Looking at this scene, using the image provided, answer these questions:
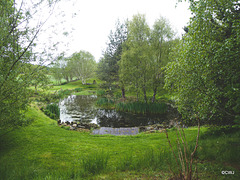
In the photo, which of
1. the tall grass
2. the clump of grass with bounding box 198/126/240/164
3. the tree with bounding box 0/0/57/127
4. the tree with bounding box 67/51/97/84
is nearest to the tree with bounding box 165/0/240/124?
the clump of grass with bounding box 198/126/240/164

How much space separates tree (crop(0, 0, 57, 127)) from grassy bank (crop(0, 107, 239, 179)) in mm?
1317

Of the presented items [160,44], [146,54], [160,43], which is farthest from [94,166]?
[160,43]

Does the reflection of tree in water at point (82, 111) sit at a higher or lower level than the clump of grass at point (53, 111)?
lower

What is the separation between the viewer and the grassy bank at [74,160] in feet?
13.0

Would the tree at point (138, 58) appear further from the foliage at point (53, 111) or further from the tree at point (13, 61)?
the tree at point (13, 61)

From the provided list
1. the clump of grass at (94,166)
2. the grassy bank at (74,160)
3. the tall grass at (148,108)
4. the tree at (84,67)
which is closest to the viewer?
the grassy bank at (74,160)

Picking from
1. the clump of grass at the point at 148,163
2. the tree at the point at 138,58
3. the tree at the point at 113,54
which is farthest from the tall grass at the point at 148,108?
the clump of grass at the point at 148,163

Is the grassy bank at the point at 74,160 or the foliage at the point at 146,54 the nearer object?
the grassy bank at the point at 74,160

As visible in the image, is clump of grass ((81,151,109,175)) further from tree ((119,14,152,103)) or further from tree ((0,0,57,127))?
tree ((119,14,152,103))

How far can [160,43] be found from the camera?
65.7 feet

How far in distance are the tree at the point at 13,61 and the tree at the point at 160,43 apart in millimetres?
16093

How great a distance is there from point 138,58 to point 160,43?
4151mm

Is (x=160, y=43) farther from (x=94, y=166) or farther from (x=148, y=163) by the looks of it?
(x=94, y=166)

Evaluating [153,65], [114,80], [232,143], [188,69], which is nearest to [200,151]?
[232,143]
